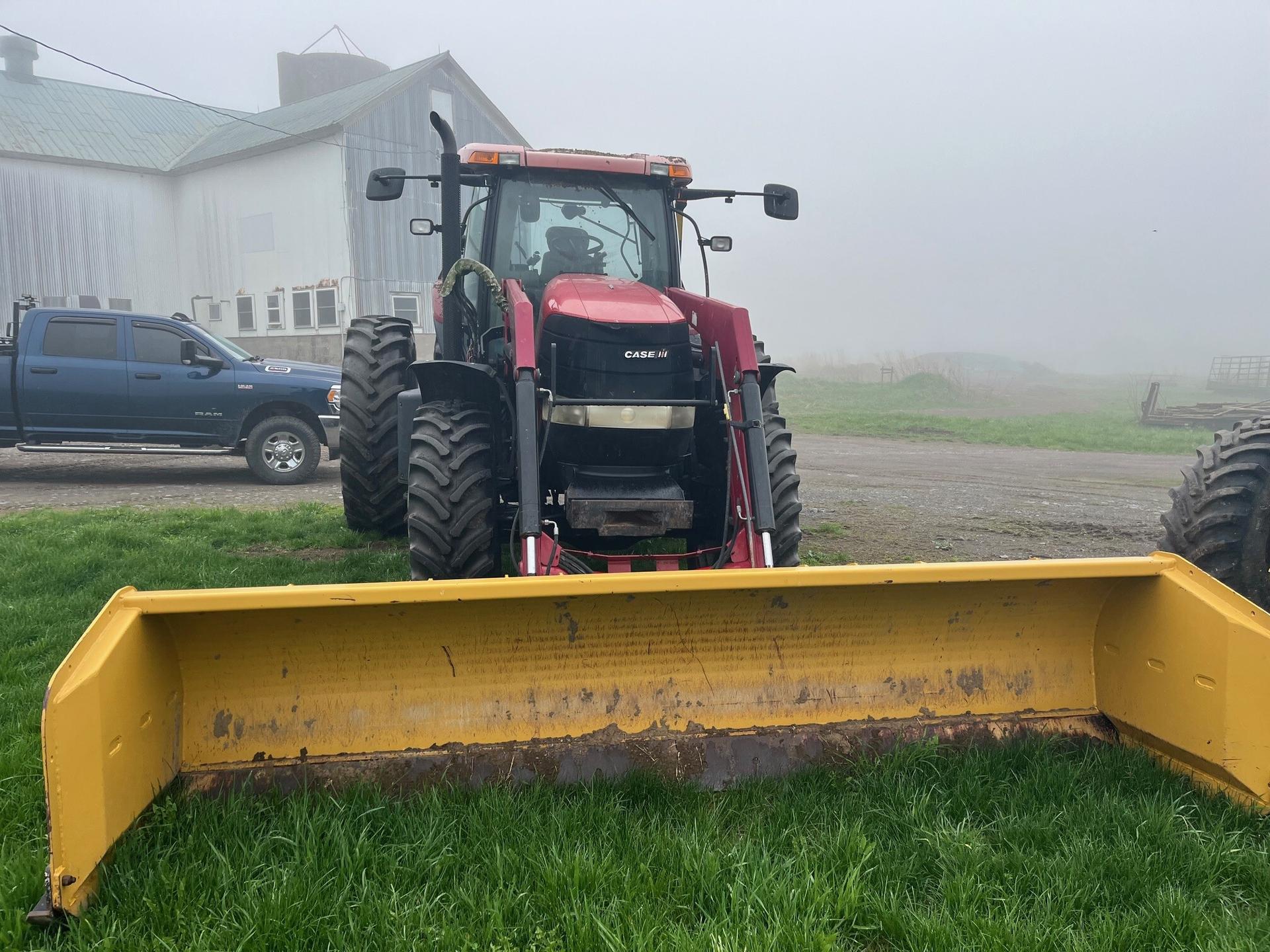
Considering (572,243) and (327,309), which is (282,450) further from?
(327,309)

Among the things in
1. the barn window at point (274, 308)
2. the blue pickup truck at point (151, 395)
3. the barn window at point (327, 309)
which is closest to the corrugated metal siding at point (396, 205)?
the barn window at point (327, 309)

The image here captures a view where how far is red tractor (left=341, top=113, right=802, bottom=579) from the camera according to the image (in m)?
4.10

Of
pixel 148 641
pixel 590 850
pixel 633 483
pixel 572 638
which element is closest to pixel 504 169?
pixel 633 483

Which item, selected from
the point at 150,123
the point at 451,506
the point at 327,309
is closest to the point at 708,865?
the point at 451,506

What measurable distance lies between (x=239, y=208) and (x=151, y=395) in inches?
656

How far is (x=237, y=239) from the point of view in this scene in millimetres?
25094

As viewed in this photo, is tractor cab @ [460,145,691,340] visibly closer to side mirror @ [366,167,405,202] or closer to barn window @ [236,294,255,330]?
side mirror @ [366,167,405,202]

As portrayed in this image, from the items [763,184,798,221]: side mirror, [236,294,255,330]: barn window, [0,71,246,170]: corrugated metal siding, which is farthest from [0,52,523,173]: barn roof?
[763,184,798,221]: side mirror

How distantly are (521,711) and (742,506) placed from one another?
1.58m

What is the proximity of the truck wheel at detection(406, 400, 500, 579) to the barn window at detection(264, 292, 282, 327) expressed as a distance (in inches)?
877

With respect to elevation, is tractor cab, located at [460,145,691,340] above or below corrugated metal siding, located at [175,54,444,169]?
below

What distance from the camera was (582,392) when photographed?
4.27 meters

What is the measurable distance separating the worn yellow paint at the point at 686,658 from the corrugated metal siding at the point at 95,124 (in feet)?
87.7

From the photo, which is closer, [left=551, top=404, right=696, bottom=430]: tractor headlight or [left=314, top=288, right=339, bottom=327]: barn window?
[left=551, top=404, right=696, bottom=430]: tractor headlight
